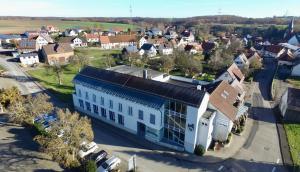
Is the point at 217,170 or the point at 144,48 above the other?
the point at 144,48

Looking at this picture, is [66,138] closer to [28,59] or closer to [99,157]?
[99,157]

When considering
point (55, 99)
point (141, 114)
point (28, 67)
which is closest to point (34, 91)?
point (55, 99)

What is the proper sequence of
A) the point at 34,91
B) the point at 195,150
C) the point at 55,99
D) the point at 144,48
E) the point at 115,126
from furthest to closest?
the point at 144,48, the point at 34,91, the point at 55,99, the point at 115,126, the point at 195,150

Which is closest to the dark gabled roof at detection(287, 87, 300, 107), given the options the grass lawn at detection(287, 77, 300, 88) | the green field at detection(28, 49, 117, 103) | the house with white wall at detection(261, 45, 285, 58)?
the grass lawn at detection(287, 77, 300, 88)

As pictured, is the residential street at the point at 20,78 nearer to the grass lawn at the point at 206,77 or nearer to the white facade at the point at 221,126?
the white facade at the point at 221,126

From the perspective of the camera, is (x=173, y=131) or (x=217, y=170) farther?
(x=173, y=131)

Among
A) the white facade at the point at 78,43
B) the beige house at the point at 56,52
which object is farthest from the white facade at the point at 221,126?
the white facade at the point at 78,43

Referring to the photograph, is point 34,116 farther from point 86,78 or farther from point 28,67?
point 28,67
